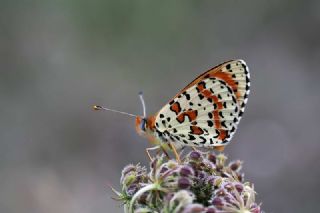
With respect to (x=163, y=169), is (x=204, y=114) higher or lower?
higher

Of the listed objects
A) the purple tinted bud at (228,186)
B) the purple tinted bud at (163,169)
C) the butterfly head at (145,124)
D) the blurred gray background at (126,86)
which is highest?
the blurred gray background at (126,86)

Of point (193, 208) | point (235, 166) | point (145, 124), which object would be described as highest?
point (145, 124)

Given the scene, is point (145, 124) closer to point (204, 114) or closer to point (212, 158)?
point (204, 114)

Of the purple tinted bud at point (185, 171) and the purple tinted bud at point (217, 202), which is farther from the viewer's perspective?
the purple tinted bud at point (185, 171)

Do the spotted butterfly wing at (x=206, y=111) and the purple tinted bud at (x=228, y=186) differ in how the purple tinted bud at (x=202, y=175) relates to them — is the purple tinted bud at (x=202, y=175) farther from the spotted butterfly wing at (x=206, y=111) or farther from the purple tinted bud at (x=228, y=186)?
the spotted butterfly wing at (x=206, y=111)

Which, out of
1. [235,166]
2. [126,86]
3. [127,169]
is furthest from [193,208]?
[126,86]

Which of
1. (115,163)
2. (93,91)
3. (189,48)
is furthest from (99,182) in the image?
(189,48)

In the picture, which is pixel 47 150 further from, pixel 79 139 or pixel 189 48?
pixel 189 48

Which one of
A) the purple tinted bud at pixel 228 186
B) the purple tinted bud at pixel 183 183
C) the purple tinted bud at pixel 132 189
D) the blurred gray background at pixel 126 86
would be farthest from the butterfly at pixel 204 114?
the blurred gray background at pixel 126 86
